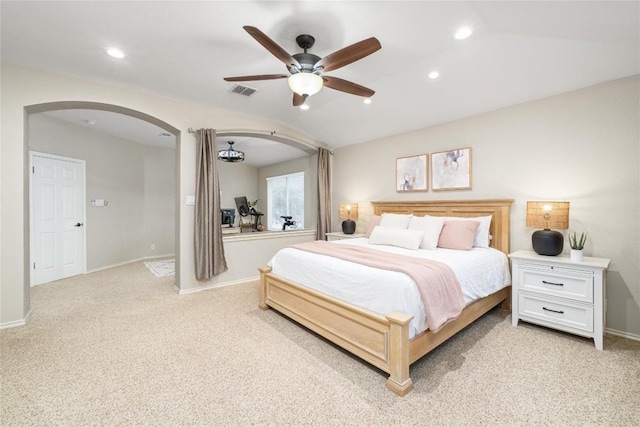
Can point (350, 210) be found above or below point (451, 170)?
below

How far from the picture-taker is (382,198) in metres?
4.88

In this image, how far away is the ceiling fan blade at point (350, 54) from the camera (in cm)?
199

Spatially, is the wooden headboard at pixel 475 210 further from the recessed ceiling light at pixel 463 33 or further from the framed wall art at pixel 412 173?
the recessed ceiling light at pixel 463 33

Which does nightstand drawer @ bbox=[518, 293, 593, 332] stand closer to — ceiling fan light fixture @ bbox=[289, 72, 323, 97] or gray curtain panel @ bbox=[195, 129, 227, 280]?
ceiling fan light fixture @ bbox=[289, 72, 323, 97]

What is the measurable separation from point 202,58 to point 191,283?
2.98 metres

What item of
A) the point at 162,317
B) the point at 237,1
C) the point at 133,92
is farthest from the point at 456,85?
the point at 162,317

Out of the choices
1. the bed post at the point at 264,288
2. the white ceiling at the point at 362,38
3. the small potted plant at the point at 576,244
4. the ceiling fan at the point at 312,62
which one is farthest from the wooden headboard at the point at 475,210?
the bed post at the point at 264,288

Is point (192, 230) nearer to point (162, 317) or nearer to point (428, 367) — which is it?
point (162, 317)

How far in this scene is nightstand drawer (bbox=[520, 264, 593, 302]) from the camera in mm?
2491

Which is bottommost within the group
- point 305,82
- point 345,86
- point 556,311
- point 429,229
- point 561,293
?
point 556,311

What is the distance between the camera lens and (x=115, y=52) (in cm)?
274

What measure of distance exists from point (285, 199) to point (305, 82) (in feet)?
18.7

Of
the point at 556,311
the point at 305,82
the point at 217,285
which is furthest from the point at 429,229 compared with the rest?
the point at 217,285

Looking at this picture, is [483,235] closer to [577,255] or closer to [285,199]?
[577,255]
